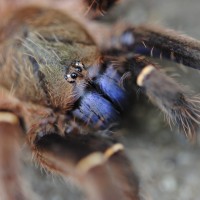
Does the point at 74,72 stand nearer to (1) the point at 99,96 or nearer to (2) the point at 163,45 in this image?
(1) the point at 99,96

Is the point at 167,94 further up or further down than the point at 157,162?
further up

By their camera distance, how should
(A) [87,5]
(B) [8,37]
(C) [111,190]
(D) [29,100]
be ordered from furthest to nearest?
(A) [87,5] < (B) [8,37] < (D) [29,100] < (C) [111,190]

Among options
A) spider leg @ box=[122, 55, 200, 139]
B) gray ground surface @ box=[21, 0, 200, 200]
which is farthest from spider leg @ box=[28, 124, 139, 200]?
gray ground surface @ box=[21, 0, 200, 200]

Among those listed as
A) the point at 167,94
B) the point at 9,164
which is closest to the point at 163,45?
the point at 167,94

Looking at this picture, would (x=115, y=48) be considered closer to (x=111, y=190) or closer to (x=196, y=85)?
(x=196, y=85)

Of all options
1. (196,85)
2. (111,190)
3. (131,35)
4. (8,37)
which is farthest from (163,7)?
(111,190)
